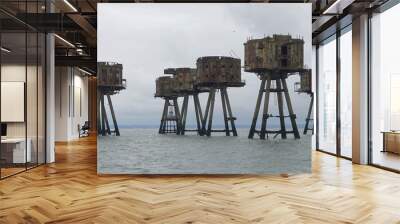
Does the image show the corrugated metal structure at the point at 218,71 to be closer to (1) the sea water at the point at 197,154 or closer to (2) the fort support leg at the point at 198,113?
(2) the fort support leg at the point at 198,113

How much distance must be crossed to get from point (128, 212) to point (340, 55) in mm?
6846

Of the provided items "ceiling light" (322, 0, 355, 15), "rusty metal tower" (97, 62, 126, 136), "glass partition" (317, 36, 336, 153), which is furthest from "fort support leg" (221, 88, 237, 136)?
"glass partition" (317, 36, 336, 153)

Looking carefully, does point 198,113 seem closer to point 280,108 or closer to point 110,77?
point 280,108

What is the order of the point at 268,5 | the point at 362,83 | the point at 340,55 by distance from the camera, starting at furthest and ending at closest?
the point at 340,55
the point at 362,83
the point at 268,5

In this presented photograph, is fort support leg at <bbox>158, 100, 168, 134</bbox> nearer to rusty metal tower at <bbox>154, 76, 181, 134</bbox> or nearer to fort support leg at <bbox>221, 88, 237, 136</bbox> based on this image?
rusty metal tower at <bbox>154, 76, 181, 134</bbox>

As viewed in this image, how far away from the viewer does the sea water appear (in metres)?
6.20

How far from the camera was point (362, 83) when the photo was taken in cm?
769

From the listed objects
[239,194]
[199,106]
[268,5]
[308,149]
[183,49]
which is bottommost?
[239,194]

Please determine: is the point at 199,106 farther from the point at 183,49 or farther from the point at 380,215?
the point at 380,215

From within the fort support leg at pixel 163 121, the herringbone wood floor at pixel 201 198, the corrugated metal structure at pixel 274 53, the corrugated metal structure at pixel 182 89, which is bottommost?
the herringbone wood floor at pixel 201 198

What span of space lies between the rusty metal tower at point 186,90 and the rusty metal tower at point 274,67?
0.83 meters

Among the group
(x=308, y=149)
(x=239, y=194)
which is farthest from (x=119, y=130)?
(x=308, y=149)

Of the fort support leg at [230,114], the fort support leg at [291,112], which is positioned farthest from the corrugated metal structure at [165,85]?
the fort support leg at [291,112]

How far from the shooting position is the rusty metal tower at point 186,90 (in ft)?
20.4
